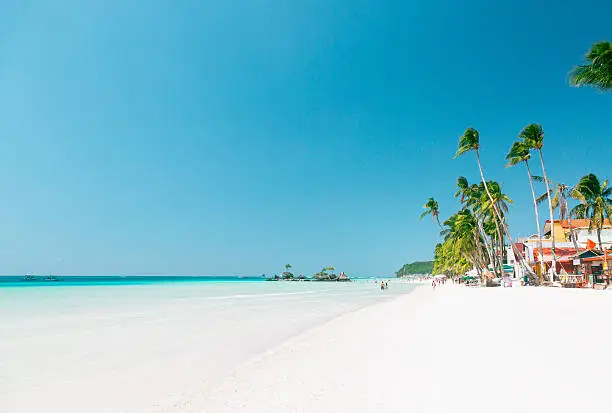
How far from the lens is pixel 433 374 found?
4578mm

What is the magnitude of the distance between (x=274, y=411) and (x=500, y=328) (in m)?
6.31

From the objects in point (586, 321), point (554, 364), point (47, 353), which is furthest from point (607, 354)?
point (47, 353)

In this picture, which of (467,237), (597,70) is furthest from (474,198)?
(597,70)

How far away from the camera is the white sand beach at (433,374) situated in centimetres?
364

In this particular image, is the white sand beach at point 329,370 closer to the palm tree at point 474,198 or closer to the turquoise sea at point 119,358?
the turquoise sea at point 119,358

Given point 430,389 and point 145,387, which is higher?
point 430,389

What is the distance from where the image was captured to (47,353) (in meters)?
7.05

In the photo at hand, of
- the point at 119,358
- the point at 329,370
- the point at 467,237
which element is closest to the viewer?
the point at 329,370

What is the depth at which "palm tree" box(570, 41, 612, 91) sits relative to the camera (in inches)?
639

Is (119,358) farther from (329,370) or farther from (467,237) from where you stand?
(467,237)

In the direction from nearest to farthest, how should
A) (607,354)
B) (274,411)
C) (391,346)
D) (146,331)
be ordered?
(274,411)
(607,354)
(391,346)
(146,331)

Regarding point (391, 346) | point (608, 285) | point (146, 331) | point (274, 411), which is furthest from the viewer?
point (608, 285)

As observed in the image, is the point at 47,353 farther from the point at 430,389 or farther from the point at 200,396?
the point at 430,389

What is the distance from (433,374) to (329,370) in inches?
56.9
